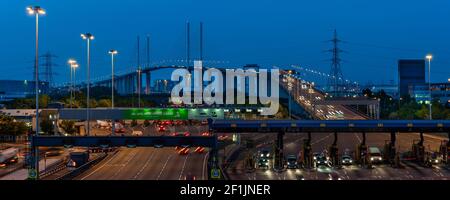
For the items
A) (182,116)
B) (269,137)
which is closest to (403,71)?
(269,137)

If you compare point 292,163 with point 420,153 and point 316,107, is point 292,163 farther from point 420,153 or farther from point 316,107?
point 316,107

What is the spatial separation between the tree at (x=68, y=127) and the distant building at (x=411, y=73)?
108294mm

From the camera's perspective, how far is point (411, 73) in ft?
461

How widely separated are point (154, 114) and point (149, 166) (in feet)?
32.1

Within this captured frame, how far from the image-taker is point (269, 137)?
1912 inches

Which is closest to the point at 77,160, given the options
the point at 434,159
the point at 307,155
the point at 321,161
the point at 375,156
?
the point at 307,155

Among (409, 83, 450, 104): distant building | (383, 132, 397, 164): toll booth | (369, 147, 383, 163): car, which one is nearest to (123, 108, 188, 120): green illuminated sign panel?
(369, 147, 383, 163): car

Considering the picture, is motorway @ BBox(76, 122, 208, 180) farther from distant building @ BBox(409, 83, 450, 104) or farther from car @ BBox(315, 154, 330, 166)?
distant building @ BBox(409, 83, 450, 104)

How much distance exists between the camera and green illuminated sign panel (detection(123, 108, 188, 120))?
38.6 m

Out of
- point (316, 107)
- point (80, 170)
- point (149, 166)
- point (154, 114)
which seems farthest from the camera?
point (316, 107)

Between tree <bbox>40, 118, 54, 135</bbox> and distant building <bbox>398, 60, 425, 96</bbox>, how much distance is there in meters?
111

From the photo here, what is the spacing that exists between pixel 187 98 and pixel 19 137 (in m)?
36.6
